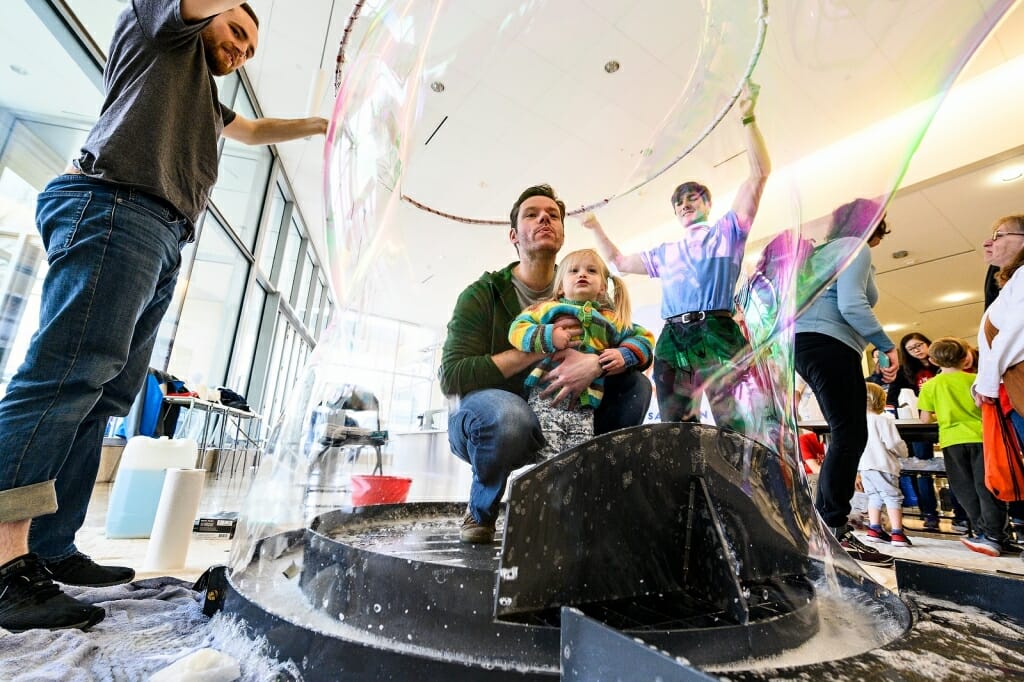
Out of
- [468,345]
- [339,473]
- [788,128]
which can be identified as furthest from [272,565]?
[788,128]

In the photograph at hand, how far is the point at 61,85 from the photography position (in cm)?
267

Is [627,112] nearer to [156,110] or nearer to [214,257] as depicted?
[156,110]

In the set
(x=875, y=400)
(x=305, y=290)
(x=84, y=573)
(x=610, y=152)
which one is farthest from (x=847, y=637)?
(x=305, y=290)

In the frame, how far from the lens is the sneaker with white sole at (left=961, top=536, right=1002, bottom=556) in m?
2.11

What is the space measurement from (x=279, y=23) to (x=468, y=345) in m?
3.89

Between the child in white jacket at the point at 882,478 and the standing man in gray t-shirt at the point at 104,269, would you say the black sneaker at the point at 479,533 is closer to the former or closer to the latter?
the standing man in gray t-shirt at the point at 104,269

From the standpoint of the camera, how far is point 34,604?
2.49ft

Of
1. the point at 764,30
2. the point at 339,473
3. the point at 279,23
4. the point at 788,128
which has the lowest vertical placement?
the point at 339,473

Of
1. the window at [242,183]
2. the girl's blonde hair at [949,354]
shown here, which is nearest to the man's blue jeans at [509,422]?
the girl's blonde hair at [949,354]

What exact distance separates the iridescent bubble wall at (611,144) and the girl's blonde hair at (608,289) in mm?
29

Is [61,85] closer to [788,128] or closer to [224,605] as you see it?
[224,605]

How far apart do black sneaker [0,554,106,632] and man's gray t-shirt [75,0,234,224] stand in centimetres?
69

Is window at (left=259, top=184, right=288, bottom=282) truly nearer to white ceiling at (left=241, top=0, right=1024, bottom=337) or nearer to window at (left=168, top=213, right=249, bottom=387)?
window at (left=168, top=213, right=249, bottom=387)

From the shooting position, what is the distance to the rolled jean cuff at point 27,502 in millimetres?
775
